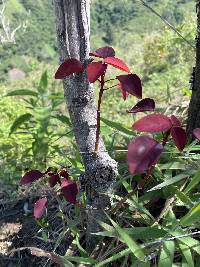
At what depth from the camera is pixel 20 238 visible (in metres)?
1.75

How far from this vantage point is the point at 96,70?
1.10 metres

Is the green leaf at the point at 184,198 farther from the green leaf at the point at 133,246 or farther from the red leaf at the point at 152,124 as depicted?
the red leaf at the point at 152,124

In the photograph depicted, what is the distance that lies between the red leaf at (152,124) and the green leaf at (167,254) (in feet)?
1.55

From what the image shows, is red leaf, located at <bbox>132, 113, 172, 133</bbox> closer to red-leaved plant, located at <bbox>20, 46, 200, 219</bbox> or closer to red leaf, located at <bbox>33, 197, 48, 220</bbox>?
red-leaved plant, located at <bbox>20, 46, 200, 219</bbox>

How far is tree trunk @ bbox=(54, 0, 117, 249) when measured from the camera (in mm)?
1229

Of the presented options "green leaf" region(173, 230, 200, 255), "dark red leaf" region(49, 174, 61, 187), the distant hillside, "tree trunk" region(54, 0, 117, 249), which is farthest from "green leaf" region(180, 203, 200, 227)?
the distant hillside

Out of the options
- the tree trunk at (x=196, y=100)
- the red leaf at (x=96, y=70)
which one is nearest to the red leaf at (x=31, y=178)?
the red leaf at (x=96, y=70)

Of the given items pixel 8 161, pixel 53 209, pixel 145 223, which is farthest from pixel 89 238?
pixel 8 161

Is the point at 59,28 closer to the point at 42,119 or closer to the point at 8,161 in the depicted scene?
the point at 42,119

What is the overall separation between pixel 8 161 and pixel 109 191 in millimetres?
1526

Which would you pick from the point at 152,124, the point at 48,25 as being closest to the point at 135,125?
the point at 152,124

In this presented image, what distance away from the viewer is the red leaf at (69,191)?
125cm

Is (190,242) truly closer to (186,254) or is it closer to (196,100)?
(186,254)

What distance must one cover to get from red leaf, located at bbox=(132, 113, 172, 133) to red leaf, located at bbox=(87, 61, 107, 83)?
231 millimetres
